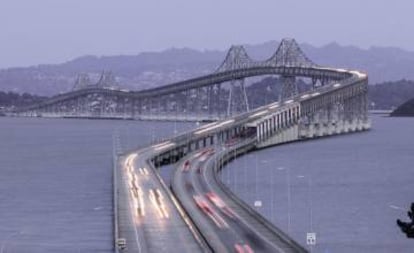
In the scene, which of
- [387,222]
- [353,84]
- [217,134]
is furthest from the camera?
[353,84]

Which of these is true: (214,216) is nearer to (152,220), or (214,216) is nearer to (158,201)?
(152,220)

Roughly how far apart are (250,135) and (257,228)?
280 feet

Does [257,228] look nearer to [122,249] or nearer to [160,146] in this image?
[122,249]

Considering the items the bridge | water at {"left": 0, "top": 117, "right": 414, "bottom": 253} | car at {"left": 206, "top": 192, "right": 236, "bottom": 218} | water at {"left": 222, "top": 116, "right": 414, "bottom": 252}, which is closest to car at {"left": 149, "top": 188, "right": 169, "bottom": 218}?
the bridge

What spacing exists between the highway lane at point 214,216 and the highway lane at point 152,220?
83 centimetres

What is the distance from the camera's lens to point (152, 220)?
6325 cm

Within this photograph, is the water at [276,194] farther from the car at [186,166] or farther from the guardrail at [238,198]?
the car at [186,166]

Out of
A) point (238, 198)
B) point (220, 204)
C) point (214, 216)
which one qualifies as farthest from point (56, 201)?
point (214, 216)

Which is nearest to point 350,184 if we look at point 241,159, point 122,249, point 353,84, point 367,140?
point 241,159

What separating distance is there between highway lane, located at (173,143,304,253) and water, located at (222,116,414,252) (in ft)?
8.73

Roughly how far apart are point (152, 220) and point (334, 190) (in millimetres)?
29047

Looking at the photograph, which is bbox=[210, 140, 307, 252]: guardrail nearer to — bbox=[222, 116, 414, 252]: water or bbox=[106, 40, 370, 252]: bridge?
bbox=[106, 40, 370, 252]: bridge

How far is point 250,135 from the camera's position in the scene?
145250mm

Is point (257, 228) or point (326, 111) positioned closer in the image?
point (257, 228)
